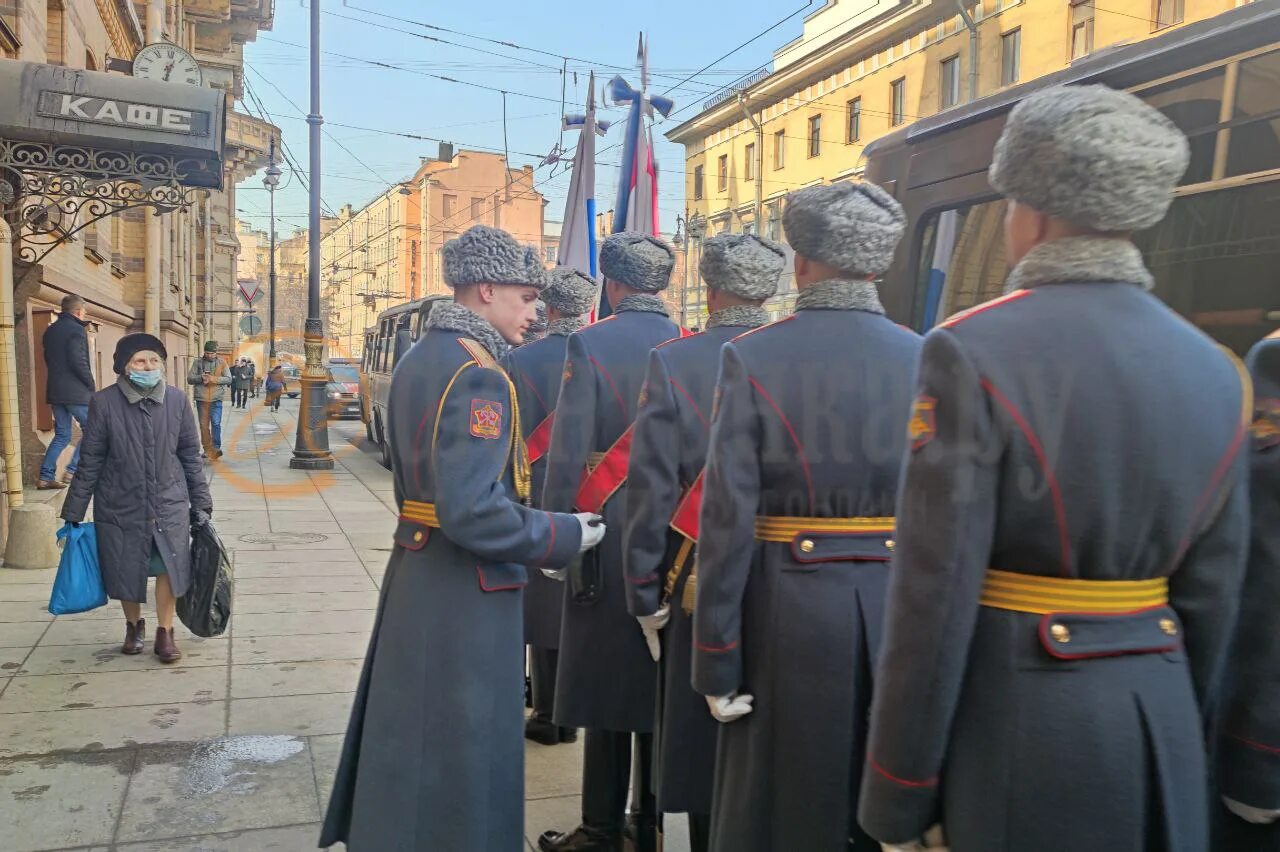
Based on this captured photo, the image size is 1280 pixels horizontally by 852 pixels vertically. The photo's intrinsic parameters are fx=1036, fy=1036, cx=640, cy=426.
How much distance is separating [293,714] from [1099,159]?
4452mm

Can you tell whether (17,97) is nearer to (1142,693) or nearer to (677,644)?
(677,644)

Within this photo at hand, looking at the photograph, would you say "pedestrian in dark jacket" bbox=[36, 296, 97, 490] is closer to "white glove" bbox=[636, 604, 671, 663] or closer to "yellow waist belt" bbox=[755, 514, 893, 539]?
"white glove" bbox=[636, 604, 671, 663]

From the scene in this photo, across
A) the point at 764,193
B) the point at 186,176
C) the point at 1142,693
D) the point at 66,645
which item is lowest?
the point at 66,645

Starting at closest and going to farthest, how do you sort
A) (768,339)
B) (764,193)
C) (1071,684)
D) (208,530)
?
(1071,684)
(768,339)
(208,530)
(764,193)

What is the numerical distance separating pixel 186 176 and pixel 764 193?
3156 centimetres

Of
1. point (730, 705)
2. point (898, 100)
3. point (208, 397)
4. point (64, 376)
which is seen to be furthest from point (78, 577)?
point (898, 100)

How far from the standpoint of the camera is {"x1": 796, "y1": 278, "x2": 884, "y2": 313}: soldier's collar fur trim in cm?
271

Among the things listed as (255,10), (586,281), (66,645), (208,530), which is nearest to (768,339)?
(586,281)

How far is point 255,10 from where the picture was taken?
108ft

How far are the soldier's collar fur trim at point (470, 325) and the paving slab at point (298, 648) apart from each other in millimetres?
3394

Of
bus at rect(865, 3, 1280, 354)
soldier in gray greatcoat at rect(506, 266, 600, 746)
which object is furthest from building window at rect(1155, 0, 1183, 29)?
soldier in gray greatcoat at rect(506, 266, 600, 746)

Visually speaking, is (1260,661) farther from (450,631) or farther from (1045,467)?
(450,631)

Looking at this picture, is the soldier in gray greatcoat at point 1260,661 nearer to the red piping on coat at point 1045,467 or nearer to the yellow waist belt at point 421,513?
the red piping on coat at point 1045,467

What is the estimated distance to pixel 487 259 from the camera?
9.52 feet
